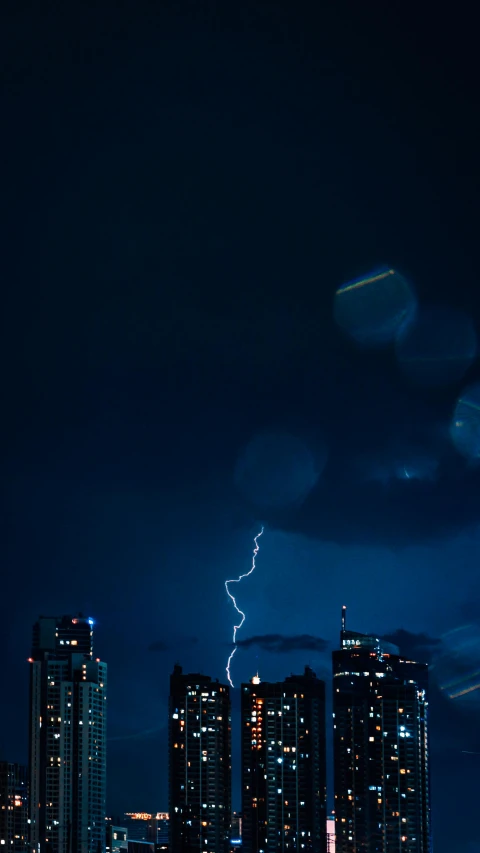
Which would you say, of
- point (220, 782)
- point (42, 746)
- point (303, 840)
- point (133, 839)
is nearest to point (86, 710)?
point (42, 746)

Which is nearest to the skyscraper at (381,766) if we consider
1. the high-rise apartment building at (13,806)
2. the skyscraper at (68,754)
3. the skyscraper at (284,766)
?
the skyscraper at (284,766)

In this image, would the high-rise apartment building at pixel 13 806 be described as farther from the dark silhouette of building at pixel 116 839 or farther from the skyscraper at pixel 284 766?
the skyscraper at pixel 284 766

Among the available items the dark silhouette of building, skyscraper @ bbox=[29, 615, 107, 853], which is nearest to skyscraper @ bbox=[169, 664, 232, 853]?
skyscraper @ bbox=[29, 615, 107, 853]

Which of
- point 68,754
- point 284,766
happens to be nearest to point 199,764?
point 284,766

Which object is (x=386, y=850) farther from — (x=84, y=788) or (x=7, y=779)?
(x=7, y=779)

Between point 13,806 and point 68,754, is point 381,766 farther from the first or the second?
point 13,806

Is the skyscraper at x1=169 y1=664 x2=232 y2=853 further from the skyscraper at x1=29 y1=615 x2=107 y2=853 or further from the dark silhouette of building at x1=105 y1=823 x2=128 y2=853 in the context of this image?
the dark silhouette of building at x1=105 y1=823 x2=128 y2=853

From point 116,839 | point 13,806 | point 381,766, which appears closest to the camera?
point 381,766

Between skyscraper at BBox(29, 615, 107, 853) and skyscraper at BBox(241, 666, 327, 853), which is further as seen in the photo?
skyscraper at BBox(29, 615, 107, 853)
